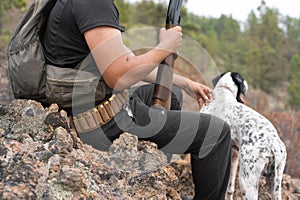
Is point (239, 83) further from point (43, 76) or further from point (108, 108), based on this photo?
point (43, 76)

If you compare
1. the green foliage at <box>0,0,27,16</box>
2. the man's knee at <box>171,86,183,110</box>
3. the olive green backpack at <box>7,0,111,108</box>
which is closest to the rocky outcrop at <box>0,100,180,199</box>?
the olive green backpack at <box>7,0,111,108</box>

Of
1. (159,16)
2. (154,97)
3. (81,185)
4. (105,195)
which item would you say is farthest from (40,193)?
→ (159,16)

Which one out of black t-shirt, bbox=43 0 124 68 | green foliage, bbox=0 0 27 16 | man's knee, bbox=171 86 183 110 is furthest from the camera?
green foliage, bbox=0 0 27 16

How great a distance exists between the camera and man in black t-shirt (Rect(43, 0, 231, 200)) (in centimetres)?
231

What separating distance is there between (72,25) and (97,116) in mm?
582

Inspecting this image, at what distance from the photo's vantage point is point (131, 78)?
2439 millimetres

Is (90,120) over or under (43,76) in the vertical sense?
under

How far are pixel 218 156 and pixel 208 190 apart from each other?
0.79ft

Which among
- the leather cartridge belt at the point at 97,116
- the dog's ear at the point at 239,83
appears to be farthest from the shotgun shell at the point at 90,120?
the dog's ear at the point at 239,83

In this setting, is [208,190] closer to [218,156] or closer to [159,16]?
[218,156]

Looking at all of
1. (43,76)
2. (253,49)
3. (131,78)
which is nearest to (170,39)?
(131,78)

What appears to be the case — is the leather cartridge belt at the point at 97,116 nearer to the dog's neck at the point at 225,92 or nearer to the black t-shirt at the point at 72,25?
the black t-shirt at the point at 72,25

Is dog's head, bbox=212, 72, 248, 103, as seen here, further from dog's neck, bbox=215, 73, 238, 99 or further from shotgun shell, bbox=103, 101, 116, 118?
shotgun shell, bbox=103, 101, 116, 118

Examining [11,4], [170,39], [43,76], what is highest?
[11,4]
